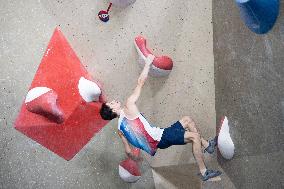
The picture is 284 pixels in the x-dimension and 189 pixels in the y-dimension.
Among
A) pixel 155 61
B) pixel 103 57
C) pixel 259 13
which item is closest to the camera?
pixel 259 13

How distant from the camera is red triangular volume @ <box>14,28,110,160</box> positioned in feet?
12.2

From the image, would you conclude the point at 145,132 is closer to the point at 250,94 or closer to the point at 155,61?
the point at 155,61

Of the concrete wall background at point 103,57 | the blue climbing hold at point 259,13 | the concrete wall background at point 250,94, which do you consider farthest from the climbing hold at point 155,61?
the blue climbing hold at point 259,13

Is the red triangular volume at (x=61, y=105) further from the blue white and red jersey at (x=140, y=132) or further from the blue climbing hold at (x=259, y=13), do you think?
the blue climbing hold at (x=259, y=13)

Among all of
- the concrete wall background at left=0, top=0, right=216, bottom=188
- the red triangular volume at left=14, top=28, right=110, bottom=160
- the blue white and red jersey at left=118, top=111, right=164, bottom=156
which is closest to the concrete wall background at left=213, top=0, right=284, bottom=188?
the concrete wall background at left=0, top=0, right=216, bottom=188

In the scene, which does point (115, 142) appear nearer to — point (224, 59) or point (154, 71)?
point (154, 71)

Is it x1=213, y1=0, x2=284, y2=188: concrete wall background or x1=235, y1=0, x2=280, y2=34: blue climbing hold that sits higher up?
x1=235, y1=0, x2=280, y2=34: blue climbing hold

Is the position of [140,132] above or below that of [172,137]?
above

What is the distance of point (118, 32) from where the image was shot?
3.80 meters

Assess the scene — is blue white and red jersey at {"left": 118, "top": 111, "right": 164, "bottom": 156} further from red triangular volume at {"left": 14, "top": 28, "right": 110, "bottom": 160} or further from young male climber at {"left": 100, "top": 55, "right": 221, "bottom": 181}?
red triangular volume at {"left": 14, "top": 28, "right": 110, "bottom": 160}

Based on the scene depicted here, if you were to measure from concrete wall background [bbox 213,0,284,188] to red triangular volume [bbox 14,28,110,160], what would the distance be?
107 centimetres

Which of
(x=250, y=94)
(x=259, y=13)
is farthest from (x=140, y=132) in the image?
(x=259, y=13)

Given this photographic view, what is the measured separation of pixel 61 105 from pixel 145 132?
0.78 m

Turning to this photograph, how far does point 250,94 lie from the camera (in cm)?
318
